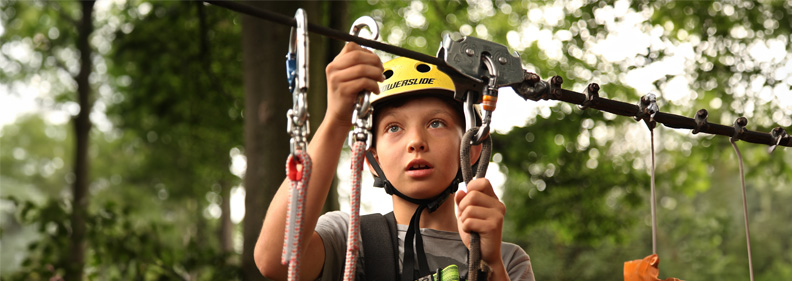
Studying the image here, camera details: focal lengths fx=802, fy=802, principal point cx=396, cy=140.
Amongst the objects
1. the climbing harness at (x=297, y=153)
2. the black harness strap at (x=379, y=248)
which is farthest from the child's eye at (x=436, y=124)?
the climbing harness at (x=297, y=153)

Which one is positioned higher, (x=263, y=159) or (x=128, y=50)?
(x=128, y=50)

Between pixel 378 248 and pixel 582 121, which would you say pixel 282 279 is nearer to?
pixel 378 248

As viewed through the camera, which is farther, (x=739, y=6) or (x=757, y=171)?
(x=757, y=171)

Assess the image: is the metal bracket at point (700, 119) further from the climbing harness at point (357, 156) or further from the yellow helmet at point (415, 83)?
the climbing harness at point (357, 156)

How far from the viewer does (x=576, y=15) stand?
350 inches

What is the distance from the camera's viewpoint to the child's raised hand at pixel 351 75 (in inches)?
82.2

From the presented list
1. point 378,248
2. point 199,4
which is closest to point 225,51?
point 199,4

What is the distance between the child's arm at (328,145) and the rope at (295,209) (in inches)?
7.5

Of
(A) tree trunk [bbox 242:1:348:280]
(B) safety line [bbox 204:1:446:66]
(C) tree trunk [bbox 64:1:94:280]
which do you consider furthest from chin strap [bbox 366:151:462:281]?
(C) tree trunk [bbox 64:1:94:280]

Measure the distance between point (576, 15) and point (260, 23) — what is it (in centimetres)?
389

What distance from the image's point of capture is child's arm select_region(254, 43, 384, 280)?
6.89ft

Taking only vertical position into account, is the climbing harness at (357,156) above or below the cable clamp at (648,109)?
below

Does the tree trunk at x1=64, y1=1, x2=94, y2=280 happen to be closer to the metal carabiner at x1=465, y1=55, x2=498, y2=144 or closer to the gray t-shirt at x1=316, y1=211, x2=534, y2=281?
the gray t-shirt at x1=316, y1=211, x2=534, y2=281

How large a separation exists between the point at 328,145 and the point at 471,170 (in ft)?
1.34
